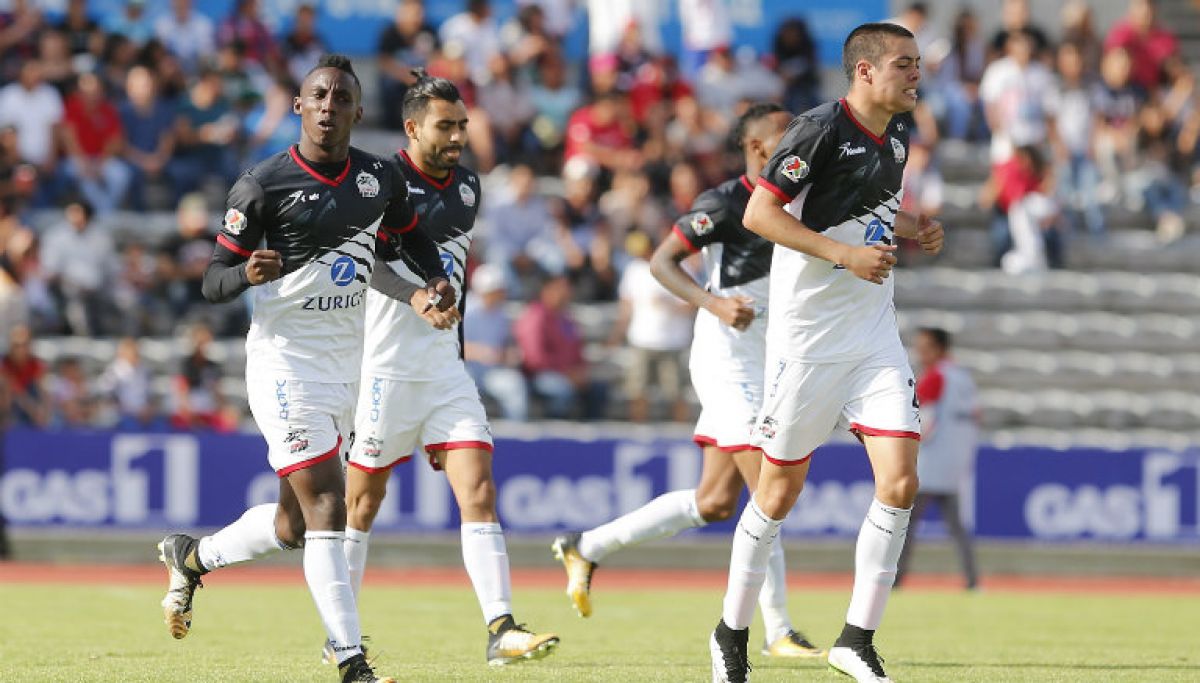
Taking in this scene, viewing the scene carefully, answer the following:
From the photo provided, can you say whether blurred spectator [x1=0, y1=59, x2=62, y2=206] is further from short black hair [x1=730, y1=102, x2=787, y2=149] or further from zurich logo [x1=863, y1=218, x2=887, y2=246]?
zurich logo [x1=863, y1=218, x2=887, y2=246]

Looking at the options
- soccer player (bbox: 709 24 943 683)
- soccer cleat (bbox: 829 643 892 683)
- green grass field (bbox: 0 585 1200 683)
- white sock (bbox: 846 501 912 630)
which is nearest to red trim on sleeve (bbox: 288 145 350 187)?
soccer player (bbox: 709 24 943 683)

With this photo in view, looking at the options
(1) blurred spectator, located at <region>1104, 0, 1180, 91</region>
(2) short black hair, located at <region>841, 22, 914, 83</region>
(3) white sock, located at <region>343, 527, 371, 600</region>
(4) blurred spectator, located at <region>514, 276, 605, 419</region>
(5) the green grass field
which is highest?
(1) blurred spectator, located at <region>1104, 0, 1180, 91</region>

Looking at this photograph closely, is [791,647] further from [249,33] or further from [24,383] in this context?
[249,33]

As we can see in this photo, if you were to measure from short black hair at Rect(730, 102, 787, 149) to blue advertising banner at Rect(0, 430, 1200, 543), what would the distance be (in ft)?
27.8

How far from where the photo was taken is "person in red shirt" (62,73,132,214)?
21312 millimetres

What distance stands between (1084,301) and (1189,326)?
1.26 m

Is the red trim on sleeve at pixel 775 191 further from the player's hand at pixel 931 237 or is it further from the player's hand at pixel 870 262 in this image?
the player's hand at pixel 931 237

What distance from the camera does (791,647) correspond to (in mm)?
10734

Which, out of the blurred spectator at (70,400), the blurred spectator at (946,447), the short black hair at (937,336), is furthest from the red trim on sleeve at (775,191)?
the blurred spectator at (70,400)

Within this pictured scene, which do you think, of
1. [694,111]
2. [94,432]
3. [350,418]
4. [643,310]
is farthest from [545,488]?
[350,418]

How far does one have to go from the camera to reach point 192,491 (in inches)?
742

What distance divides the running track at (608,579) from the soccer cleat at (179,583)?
7492 mm

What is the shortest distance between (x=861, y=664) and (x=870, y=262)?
1.75m

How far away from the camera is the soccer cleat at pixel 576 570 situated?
11.6 meters
